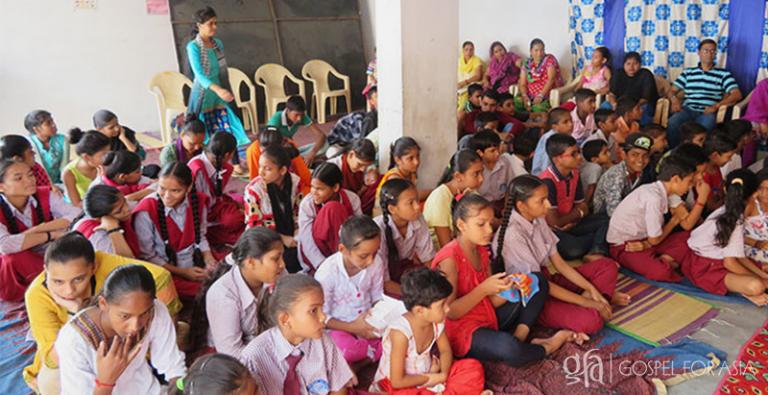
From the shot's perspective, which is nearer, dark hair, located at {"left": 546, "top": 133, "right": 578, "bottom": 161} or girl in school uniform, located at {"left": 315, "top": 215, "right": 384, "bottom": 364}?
girl in school uniform, located at {"left": 315, "top": 215, "right": 384, "bottom": 364}

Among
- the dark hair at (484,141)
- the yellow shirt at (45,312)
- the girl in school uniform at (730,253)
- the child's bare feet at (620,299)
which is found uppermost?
the dark hair at (484,141)

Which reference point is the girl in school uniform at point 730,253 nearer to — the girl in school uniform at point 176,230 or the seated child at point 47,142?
the girl in school uniform at point 176,230

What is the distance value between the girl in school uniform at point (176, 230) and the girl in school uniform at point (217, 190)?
436mm

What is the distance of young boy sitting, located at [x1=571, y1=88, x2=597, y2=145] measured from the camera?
17.2 ft

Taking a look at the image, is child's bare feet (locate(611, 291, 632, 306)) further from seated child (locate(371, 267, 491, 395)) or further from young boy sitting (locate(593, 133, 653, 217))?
seated child (locate(371, 267, 491, 395))

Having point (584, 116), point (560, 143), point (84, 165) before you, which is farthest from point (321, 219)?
point (584, 116)

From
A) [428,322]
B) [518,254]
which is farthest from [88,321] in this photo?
[518,254]

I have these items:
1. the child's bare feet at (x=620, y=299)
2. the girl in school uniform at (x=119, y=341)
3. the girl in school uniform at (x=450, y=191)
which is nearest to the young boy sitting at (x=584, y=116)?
the girl in school uniform at (x=450, y=191)

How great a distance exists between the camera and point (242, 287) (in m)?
2.31

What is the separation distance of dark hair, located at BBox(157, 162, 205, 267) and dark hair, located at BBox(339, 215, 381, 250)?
1.03 meters

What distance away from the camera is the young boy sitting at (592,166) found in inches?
166

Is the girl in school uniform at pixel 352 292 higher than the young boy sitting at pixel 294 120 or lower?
lower

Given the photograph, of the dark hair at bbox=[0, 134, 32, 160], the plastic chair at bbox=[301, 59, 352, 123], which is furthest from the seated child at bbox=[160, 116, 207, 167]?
the plastic chair at bbox=[301, 59, 352, 123]

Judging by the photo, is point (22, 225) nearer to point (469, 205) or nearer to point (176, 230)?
point (176, 230)
